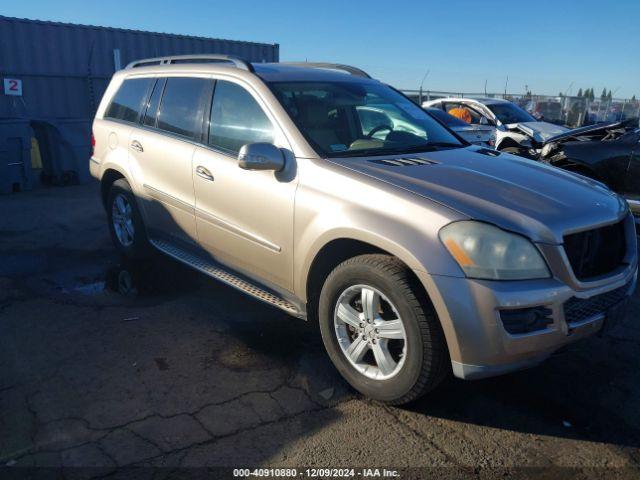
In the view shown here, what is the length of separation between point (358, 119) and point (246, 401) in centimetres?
215

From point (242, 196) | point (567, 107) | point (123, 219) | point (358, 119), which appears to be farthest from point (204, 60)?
point (567, 107)

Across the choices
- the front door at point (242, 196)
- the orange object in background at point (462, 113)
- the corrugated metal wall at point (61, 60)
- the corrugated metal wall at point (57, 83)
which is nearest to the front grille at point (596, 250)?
the front door at point (242, 196)

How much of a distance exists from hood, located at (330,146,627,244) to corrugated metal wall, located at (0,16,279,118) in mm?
10091

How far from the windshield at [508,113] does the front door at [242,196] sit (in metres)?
9.07

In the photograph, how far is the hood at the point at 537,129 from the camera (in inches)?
411

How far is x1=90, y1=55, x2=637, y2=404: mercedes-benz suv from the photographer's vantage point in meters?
2.45

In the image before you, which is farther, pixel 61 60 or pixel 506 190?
pixel 61 60

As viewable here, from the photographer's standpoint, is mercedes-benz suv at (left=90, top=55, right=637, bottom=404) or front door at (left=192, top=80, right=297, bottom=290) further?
front door at (left=192, top=80, right=297, bottom=290)

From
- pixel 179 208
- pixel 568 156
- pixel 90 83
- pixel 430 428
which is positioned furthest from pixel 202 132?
pixel 90 83

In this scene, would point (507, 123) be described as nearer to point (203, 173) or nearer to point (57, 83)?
point (203, 173)

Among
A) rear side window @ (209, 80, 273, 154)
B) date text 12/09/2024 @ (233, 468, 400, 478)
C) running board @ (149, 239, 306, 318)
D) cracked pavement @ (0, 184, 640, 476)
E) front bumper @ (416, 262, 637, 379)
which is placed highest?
rear side window @ (209, 80, 273, 154)

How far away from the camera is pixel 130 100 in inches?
197

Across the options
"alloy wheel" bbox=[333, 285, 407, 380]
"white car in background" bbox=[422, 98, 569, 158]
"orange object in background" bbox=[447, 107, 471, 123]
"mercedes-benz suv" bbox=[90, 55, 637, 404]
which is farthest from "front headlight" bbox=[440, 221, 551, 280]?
"orange object in background" bbox=[447, 107, 471, 123]

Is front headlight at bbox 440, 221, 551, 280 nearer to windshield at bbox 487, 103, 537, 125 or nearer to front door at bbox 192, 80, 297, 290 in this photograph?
front door at bbox 192, 80, 297, 290
